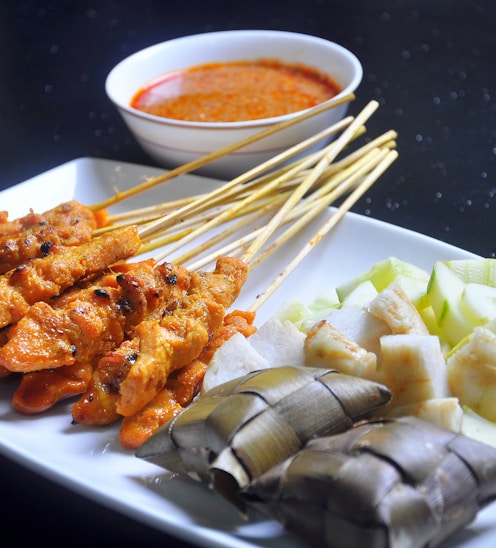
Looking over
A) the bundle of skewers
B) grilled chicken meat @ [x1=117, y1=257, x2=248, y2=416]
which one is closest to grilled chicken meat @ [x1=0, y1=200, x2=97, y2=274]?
the bundle of skewers

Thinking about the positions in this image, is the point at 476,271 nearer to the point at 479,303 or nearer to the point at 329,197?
the point at 479,303

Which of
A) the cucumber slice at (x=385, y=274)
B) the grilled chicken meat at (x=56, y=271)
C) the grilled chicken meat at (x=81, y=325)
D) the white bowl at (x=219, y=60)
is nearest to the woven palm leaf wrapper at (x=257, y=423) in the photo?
the grilled chicken meat at (x=81, y=325)

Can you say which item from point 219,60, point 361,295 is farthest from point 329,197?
point 219,60

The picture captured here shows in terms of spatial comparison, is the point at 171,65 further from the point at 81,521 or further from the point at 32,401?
the point at 81,521

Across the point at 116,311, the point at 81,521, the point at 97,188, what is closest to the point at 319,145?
the point at 97,188

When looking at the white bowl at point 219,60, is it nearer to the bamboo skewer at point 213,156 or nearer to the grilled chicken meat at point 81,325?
the bamboo skewer at point 213,156
